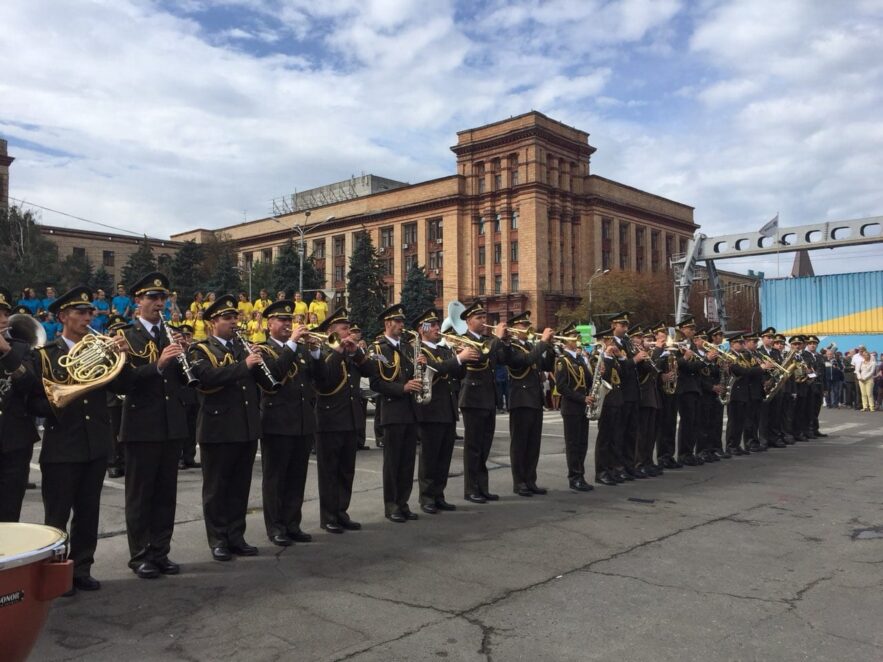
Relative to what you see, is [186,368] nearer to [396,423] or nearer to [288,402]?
[288,402]

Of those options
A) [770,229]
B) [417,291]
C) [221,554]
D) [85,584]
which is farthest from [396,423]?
[417,291]

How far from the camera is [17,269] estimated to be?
163ft

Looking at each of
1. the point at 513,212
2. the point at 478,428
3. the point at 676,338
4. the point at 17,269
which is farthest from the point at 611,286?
the point at 478,428

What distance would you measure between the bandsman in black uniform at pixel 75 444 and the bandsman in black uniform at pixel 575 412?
215 inches

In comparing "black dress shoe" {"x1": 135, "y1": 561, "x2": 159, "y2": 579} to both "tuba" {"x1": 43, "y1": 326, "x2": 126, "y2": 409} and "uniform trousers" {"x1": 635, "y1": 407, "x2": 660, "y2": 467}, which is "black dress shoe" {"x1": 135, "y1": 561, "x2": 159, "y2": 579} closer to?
"tuba" {"x1": 43, "y1": 326, "x2": 126, "y2": 409}

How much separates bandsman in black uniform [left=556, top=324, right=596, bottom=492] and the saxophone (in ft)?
7.10

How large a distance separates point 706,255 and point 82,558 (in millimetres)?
34932

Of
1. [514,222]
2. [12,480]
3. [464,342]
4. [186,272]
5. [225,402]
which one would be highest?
[514,222]

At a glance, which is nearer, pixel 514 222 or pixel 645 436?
pixel 645 436

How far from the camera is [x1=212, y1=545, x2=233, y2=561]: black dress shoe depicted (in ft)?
19.9

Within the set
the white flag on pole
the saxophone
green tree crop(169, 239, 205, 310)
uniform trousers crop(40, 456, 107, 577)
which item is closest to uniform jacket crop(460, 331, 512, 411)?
the saxophone

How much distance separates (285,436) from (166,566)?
148 centimetres

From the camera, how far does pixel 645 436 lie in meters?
10.6

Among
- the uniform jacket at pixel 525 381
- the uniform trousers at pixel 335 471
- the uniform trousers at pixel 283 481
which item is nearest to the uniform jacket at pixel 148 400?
the uniform trousers at pixel 283 481
